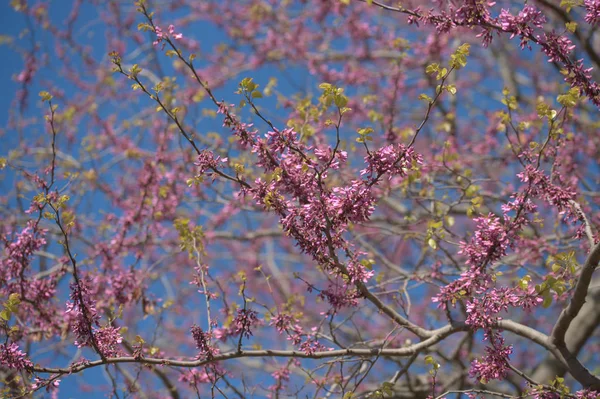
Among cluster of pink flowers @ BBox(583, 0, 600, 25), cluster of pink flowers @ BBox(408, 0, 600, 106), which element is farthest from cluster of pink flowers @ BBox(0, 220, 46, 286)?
cluster of pink flowers @ BBox(583, 0, 600, 25)

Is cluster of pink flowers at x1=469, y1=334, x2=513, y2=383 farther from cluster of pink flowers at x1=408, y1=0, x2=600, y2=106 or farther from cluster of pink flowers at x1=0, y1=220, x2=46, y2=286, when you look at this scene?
cluster of pink flowers at x1=0, y1=220, x2=46, y2=286

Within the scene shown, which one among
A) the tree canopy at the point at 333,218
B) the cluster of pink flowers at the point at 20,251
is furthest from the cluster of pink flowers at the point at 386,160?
the cluster of pink flowers at the point at 20,251

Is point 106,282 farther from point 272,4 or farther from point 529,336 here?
point 272,4

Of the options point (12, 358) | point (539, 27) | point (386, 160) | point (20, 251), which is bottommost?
point (12, 358)

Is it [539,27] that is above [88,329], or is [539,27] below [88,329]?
above

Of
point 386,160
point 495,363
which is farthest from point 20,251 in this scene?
point 495,363

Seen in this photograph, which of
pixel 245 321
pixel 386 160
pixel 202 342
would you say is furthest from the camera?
pixel 245 321

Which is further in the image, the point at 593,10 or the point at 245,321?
the point at 245,321

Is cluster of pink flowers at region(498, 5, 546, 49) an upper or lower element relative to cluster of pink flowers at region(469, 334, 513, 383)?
upper

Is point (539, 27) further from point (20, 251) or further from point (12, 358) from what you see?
point (20, 251)

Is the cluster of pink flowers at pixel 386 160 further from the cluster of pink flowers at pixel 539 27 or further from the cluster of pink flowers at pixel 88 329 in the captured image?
the cluster of pink flowers at pixel 88 329

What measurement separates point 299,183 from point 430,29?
764cm

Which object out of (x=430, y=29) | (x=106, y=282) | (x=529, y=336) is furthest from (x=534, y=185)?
(x=430, y=29)

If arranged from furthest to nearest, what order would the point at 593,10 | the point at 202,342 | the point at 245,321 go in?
the point at 245,321, the point at 202,342, the point at 593,10
